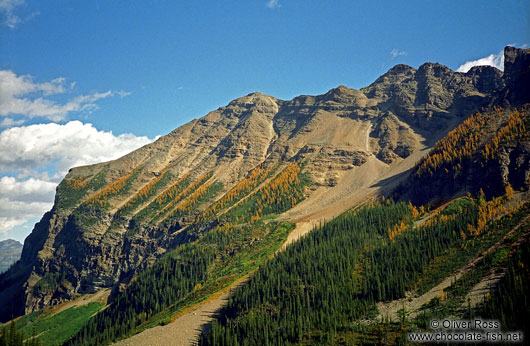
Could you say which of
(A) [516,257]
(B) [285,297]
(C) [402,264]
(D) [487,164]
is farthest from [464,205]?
(B) [285,297]

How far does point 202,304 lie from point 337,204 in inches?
3673

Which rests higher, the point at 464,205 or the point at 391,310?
the point at 464,205

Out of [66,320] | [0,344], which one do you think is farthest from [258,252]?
[66,320]

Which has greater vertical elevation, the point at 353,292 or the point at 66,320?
the point at 353,292

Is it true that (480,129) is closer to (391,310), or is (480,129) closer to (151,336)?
(391,310)

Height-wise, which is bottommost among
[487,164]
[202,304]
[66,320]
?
[66,320]

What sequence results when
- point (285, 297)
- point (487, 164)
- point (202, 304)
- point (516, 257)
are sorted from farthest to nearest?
point (487, 164) < point (202, 304) < point (285, 297) < point (516, 257)

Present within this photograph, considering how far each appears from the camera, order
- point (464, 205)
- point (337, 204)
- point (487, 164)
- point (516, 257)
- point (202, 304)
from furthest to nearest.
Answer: point (337, 204)
point (487, 164)
point (464, 205)
point (202, 304)
point (516, 257)

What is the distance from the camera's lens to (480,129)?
545 feet

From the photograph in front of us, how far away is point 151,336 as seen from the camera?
321 ft

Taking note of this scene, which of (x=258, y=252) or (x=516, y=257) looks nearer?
(x=516, y=257)

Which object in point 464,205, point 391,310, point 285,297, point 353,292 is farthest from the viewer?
point 464,205

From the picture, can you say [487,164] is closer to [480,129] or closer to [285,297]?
[480,129]

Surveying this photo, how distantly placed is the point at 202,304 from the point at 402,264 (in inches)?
2502
